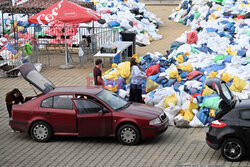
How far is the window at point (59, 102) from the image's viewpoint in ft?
37.8

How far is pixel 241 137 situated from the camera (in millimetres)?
9828

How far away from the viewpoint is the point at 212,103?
12484 mm

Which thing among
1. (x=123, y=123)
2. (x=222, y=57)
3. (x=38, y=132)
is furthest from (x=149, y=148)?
(x=222, y=57)

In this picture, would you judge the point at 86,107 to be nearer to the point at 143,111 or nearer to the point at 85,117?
the point at 85,117

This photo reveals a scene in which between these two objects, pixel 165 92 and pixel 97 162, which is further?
pixel 165 92

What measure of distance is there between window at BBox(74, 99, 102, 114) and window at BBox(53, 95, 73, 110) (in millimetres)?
169

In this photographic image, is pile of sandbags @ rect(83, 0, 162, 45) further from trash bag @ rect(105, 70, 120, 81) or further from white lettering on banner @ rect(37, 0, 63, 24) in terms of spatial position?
trash bag @ rect(105, 70, 120, 81)

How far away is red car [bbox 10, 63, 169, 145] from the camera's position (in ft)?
36.7

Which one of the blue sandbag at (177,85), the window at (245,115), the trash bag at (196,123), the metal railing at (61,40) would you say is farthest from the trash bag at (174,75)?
the metal railing at (61,40)

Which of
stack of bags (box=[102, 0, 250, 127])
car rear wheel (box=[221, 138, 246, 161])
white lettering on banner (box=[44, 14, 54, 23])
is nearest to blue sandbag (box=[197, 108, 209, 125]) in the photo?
stack of bags (box=[102, 0, 250, 127])

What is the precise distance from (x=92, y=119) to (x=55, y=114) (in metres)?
0.88

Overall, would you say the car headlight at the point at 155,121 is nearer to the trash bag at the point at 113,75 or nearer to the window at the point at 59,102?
the window at the point at 59,102

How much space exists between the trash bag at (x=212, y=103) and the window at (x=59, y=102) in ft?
11.4

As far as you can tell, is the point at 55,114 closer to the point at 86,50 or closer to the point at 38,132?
the point at 38,132
